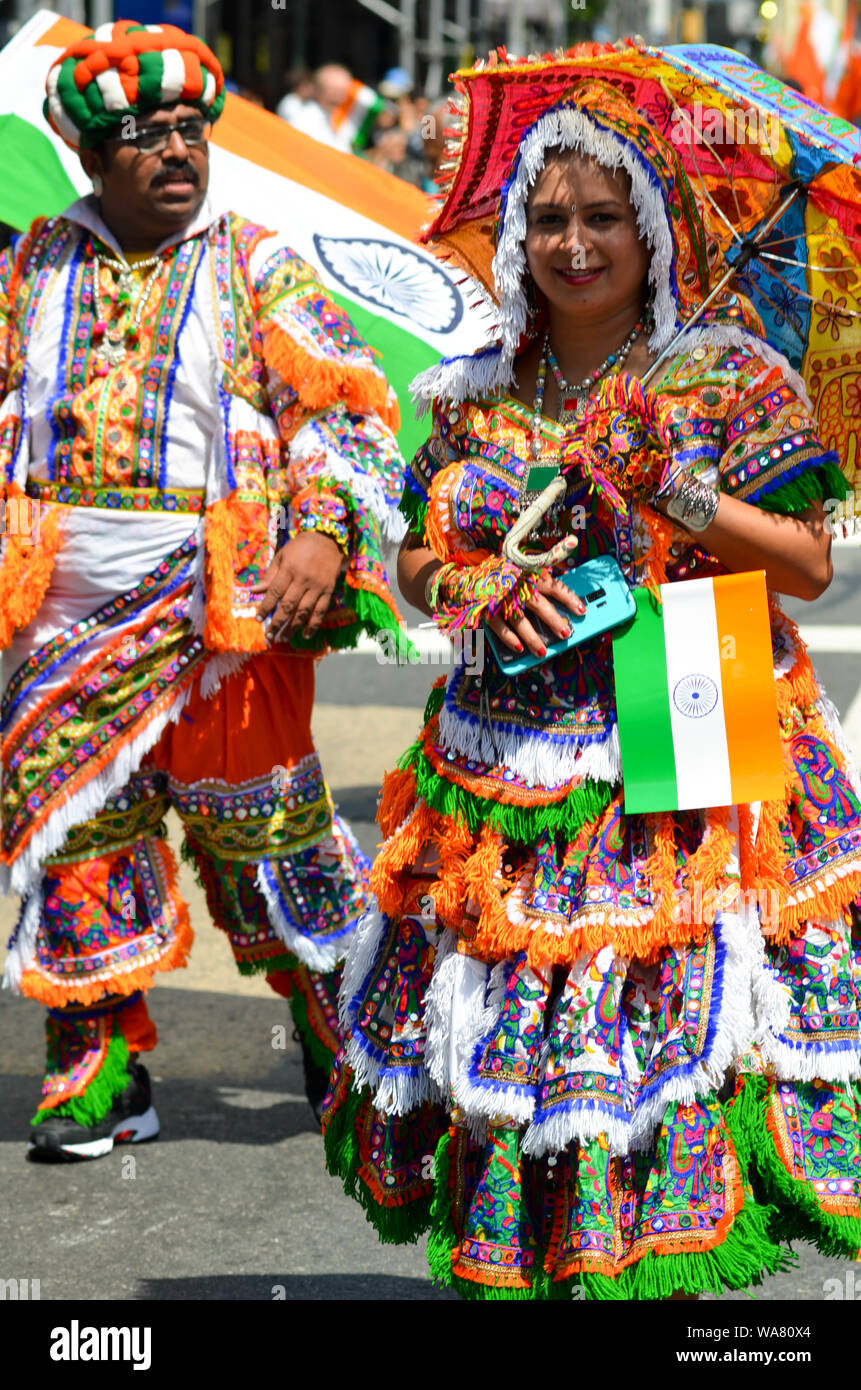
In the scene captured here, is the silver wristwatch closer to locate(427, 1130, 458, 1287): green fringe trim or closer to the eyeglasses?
locate(427, 1130, 458, 1287): green fringe trim

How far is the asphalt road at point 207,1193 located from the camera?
3.69m

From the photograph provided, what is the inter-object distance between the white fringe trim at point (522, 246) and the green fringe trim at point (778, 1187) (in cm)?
118

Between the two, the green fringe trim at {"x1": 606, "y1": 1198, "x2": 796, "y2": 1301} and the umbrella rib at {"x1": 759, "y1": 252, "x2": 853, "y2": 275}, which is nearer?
the green fringe trim at {"x1": 606, "y1": 1198, "x2": 796, "y2": 1301}

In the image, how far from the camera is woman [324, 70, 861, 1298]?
110 inches

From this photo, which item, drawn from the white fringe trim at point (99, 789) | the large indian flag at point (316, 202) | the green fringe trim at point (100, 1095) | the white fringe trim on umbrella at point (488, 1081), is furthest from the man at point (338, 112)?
the white fringe trim on umbrella at point (488, 1081)

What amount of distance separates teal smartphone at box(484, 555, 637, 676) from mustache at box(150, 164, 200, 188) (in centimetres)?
170

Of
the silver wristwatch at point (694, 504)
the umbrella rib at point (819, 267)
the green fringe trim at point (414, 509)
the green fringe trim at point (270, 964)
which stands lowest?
the green fringe trim at point (270, 964)

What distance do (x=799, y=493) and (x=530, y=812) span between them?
0.64 m

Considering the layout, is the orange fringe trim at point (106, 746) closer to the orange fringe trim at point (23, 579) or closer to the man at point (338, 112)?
the orange fringe trim at point (23, 579)

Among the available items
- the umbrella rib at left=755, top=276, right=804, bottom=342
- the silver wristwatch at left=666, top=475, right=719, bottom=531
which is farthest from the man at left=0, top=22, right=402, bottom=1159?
the silver wristwatch at left=666, top=475, right=719, bottom=531

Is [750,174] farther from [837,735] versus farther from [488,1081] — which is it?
[488,1081]

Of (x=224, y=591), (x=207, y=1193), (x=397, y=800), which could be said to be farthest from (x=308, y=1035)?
(x=397, y=800)

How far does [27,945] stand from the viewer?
4.37 m
